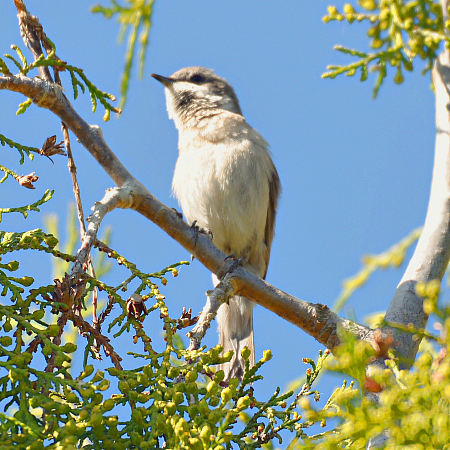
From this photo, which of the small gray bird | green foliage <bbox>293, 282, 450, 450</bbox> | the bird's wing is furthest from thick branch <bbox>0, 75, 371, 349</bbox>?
the bird's wing

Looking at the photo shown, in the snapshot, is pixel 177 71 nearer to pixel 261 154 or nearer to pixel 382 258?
pixel 261 154

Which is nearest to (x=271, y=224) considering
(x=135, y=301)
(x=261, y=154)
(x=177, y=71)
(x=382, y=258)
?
(x=261, y=154)

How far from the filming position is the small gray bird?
4859 mm

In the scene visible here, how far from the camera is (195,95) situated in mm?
5770

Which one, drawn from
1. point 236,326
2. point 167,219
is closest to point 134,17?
point 167,219

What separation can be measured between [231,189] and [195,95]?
55.6 inches

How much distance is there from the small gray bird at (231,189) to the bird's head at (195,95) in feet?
0.08

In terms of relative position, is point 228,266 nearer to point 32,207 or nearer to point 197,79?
point 32,207

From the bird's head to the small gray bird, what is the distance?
2cm

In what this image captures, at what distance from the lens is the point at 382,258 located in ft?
13.4

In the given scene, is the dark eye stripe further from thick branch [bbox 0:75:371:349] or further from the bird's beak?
thick branch [bbox 0:75:371:349]

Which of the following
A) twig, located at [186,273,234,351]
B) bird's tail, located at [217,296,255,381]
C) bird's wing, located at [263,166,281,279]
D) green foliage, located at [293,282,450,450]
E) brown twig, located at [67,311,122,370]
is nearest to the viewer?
green foliage, located at [293,282,450,450]

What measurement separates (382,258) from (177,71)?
338 cm

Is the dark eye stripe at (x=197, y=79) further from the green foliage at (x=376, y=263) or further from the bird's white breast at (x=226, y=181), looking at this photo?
the green foliage at (x=376, y=263)
